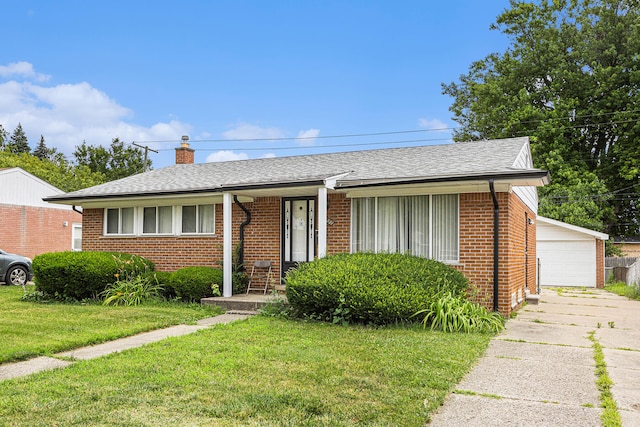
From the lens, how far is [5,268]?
646 inches

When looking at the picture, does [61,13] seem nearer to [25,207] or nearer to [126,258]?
[126,258]

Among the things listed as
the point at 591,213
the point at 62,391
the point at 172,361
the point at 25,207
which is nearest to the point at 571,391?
the point at 172,361

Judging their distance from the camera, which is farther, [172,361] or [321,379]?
[172,361]

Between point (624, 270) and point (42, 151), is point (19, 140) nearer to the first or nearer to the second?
point (42, 151)

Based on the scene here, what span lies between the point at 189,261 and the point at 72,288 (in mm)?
2696

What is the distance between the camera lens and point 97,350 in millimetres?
6793

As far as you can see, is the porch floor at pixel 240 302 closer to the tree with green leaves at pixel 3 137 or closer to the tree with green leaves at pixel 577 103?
the tree with green leaves at pixel 577 103

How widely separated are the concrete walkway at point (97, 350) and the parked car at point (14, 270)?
416 inches

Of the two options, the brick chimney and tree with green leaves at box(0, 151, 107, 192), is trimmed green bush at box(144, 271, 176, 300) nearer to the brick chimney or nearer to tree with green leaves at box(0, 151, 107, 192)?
the brick chimney

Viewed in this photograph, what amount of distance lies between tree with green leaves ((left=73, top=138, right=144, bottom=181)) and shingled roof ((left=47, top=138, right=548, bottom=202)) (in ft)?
107

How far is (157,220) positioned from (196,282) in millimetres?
3029

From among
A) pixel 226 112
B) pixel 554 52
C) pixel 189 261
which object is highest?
pixel 554 52

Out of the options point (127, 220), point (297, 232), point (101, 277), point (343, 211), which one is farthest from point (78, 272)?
point (343, 211)

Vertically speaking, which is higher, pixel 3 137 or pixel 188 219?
pixel 3 137
